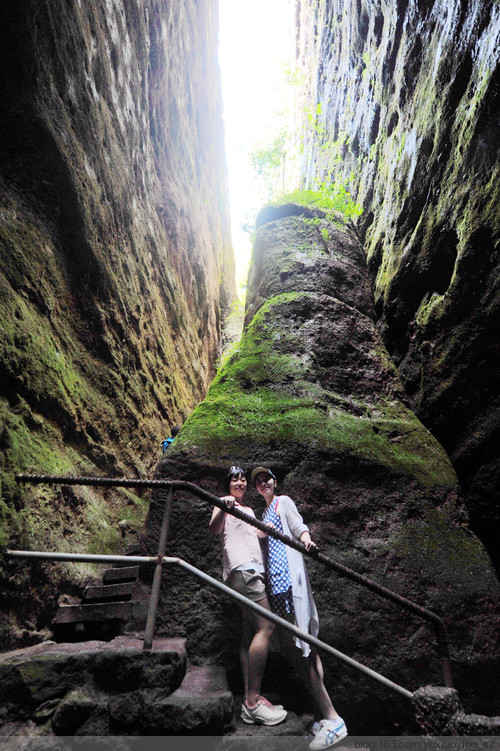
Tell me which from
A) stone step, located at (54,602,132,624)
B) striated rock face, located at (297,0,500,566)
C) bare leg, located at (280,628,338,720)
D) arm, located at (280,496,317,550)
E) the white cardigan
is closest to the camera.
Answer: bare leg, located at (280,628,338,720)

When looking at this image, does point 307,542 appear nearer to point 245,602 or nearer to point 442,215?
point 245,602

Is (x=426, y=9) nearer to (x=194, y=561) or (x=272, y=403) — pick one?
(x=272, y=403)

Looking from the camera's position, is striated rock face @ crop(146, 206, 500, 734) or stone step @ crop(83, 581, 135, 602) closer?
striated rock face @ crop(146, 206, 500, 734)

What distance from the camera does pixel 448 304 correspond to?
186 inches

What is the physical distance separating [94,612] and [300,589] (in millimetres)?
1662

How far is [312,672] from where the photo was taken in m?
2.57

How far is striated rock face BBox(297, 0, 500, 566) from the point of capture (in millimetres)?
4078

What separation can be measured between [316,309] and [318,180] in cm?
706

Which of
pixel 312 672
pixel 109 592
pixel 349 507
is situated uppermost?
pixel 349 507

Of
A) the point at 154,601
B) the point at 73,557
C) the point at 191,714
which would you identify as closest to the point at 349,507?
the point at 154,601

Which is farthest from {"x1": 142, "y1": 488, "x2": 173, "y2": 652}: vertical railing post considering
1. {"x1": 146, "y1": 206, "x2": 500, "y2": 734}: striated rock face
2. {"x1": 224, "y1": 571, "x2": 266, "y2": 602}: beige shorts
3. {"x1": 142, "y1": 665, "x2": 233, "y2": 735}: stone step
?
{"x1": 146, "y1": 206, "x2": 500, "y2": 734}: striated rock face

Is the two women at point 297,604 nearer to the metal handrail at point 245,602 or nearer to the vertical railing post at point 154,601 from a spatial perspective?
the metal handrail at point 245,602

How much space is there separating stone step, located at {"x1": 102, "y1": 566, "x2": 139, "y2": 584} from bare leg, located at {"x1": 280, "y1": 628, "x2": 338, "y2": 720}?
1495 mm

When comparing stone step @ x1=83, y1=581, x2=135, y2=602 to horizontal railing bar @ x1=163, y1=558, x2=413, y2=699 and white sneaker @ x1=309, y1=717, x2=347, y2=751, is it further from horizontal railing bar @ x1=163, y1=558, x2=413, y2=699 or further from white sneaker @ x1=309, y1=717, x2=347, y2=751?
white sneaker @ x1=309, y1=717, x2=347, y2=751
